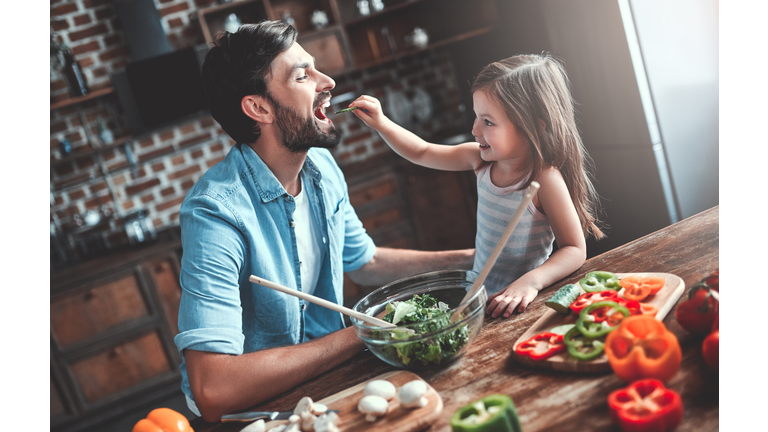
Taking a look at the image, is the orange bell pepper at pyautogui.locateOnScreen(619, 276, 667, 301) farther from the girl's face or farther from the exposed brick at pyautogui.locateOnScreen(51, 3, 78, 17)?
the exposed brick at pyautogui.locateOnScreen(51, 3, 78, 17)

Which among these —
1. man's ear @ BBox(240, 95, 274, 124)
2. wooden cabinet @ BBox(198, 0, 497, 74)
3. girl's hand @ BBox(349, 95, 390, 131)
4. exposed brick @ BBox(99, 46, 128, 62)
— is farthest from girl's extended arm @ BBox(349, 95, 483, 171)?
exposed brick @ BBox(99, 46, 128, 62)

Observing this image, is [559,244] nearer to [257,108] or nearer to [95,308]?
[257,108]

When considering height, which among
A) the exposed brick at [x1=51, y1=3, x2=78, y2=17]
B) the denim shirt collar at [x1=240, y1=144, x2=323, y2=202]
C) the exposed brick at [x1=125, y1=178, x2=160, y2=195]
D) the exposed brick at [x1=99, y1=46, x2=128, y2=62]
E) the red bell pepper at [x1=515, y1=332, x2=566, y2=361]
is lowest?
the red bell pepper at [x1=515, y1=332, x2=566, y2=361]

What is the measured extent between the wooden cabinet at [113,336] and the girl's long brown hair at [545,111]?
2.30 m

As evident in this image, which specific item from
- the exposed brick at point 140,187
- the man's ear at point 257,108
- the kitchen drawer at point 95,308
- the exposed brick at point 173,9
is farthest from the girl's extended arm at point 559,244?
the exposed brick at point 173,9

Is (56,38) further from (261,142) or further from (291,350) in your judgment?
(291,350)

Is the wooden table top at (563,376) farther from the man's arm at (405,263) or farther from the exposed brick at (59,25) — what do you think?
the exposed brick at (59,25)

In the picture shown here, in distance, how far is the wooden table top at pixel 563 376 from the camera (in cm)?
63

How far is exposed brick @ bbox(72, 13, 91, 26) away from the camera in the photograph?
315cm

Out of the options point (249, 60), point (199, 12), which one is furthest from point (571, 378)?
point (199, 12)

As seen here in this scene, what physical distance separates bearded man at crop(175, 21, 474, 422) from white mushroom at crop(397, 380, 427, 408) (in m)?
0.25

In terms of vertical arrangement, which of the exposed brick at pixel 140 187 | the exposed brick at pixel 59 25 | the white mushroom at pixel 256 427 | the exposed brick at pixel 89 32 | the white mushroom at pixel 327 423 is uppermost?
the exposed brick at pixel 59 25

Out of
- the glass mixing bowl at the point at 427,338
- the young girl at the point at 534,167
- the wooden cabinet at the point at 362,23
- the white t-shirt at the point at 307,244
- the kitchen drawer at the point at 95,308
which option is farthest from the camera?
the wooden cabinet at the point at 362,23

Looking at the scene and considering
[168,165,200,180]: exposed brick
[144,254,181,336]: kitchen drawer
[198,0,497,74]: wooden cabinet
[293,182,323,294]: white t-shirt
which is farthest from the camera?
[168,165,200,180]: exposed brick
